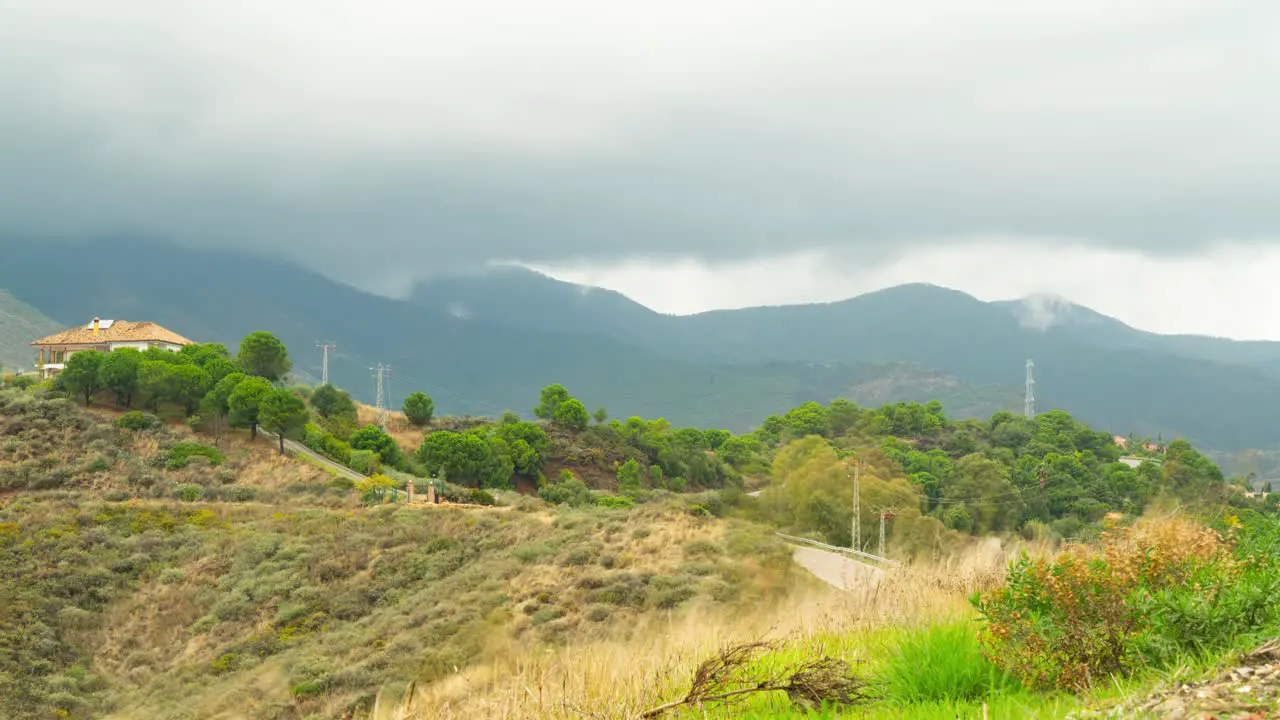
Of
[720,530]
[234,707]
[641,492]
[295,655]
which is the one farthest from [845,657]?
[641,492]

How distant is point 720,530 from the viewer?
31391 millimetres

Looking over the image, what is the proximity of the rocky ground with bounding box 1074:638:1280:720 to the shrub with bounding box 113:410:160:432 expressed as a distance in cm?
6591

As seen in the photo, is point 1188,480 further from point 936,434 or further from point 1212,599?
point 1212,599


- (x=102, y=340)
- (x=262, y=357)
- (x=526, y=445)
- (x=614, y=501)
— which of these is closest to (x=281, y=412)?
(x=262, y=357)

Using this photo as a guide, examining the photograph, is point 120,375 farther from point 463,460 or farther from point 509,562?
point 509,562

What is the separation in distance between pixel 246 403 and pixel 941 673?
64.0 m

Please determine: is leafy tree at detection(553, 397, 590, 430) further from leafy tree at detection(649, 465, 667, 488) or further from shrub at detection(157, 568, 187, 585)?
shrub at detection(157, 568, 187, 585)

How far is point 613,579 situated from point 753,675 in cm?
1983

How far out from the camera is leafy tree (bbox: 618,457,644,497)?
7500cm

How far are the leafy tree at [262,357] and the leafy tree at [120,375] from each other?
10330 millimetres

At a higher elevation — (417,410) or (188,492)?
(417,410)

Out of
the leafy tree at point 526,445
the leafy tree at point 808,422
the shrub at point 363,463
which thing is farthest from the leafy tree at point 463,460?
the leafy tree at point 808,422

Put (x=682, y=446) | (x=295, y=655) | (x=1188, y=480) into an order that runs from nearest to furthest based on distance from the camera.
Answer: (x=295, y=655) → (x=1188, y=480) → (x=682, y=446)

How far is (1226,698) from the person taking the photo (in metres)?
4.30
